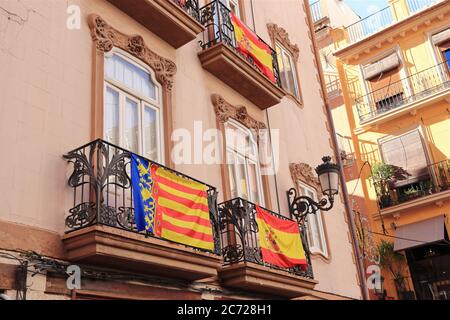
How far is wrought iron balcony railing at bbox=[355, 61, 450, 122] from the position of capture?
20.2 m

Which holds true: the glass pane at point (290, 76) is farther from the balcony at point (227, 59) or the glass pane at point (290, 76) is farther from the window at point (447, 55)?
the window at point (447, 55)

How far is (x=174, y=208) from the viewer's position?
7223mm

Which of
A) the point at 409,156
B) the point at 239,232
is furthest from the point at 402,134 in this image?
the point at 239,232

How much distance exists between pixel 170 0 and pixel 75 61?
231 cm

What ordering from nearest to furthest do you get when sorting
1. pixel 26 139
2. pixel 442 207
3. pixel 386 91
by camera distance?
1. pixel 26 139
2. pixel 442 207
3. pixel 386 91

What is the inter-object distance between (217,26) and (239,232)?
4351 mm

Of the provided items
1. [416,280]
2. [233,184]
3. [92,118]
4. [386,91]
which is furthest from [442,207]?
[92,118]

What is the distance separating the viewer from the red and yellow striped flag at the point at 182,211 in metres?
6.98

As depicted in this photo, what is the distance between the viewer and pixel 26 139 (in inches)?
242

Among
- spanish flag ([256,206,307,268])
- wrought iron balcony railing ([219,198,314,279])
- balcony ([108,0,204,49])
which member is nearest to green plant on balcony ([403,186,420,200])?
spanish flag ([256,206,307,268])

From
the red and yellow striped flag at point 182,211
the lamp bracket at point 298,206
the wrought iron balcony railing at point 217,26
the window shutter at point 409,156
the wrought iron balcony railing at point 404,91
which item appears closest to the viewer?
the red and yellow striped flag at point 182,211

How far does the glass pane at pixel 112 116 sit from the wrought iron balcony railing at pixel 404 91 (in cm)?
1543

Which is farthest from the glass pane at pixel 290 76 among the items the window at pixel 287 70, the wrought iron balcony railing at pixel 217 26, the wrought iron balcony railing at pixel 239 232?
the wrought iron balcony railing at pixel 239 232
